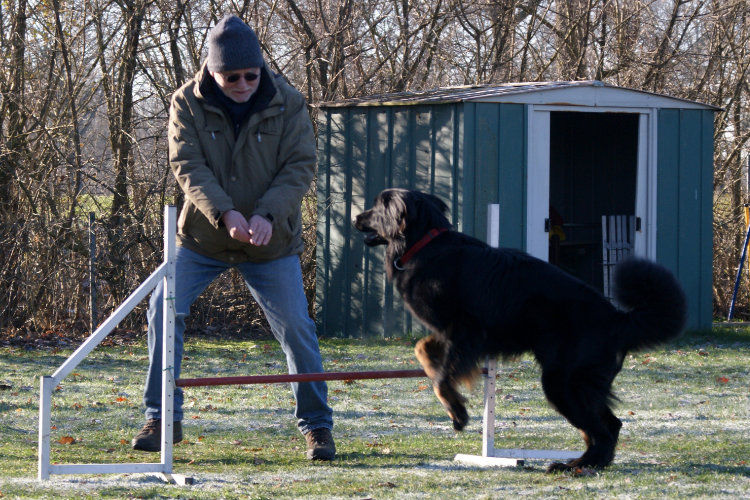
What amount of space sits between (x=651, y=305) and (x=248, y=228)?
6.13 ft

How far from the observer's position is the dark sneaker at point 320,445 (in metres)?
4.67

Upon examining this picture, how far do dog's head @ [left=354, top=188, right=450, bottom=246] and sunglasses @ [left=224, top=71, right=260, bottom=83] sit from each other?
2.76ft

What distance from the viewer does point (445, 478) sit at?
4.30 m

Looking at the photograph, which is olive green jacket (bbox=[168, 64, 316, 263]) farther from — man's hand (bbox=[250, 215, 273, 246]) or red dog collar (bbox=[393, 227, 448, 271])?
red dog collar (bbox=[393, 227, 448, 271])

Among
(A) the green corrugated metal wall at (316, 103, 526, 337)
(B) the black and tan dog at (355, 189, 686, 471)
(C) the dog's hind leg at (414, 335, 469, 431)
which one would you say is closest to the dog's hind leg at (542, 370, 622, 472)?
(B) the black and tan dog at (355, 189, 686, 471)

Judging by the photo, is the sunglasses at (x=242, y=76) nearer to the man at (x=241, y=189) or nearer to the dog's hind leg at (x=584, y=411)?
the man at (x=241, y=189)

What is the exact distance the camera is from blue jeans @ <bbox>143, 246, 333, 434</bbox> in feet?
15.1

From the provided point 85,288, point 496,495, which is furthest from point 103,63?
point 496,495

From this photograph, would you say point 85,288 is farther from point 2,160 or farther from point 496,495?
point 496,495

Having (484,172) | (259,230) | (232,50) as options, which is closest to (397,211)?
(259,230)

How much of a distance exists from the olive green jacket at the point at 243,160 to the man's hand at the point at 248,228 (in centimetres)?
9

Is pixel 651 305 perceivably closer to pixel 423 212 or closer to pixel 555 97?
pixel 423 212

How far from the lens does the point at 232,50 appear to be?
171 inches

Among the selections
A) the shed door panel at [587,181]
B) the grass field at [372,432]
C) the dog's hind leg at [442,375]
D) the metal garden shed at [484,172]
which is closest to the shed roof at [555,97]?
the metal garden shed at [484,172]
